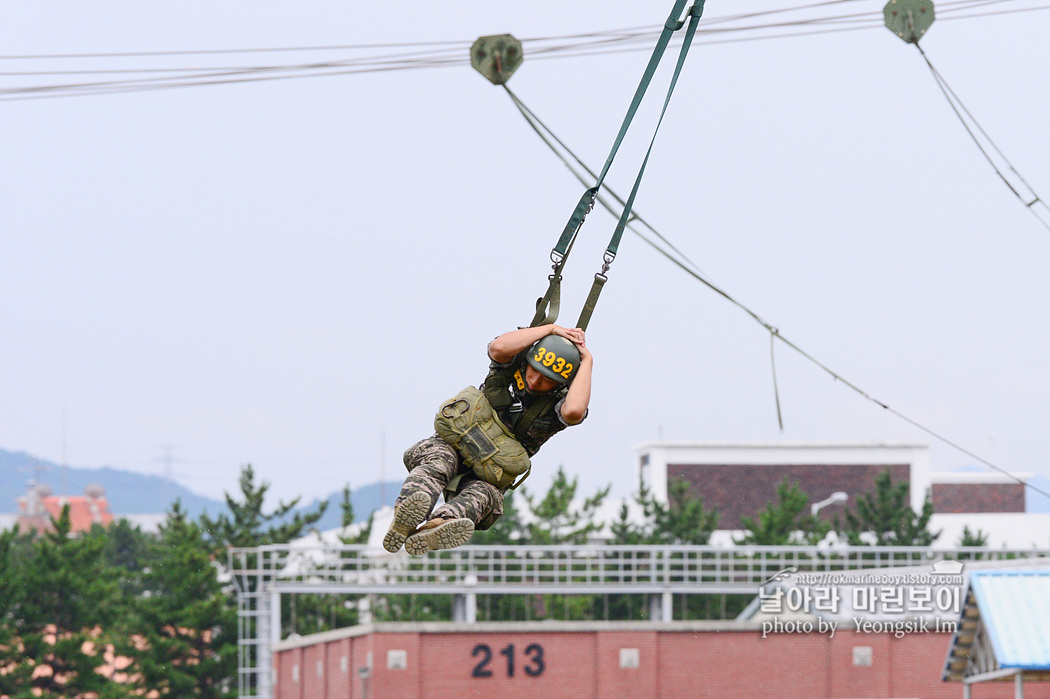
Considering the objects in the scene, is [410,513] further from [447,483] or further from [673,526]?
[673,526]

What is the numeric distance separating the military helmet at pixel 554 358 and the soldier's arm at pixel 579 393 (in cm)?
8

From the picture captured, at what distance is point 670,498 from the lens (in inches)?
3492

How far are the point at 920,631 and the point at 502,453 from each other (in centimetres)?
3338

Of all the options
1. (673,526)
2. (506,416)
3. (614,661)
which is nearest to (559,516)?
(673,526)

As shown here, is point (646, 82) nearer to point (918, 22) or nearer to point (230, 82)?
point (918, 22)

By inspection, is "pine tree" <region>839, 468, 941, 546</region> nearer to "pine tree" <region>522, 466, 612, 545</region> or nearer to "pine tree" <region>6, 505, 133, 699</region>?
"pine tree" <region>522, 466, 612, 545</region>

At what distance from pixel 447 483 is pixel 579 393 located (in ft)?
5.04

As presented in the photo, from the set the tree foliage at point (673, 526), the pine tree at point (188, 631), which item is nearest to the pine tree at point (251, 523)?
the pine tree at point (188, 631)

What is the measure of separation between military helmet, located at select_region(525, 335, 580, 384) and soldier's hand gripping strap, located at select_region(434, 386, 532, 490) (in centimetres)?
81

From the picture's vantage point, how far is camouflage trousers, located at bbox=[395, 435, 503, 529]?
1384 cm

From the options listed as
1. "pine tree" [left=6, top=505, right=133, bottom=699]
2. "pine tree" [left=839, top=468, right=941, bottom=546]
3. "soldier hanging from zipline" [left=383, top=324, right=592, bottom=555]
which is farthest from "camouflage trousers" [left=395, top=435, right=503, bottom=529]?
"pine tree" [left=839, top=468, right=941, bottom=546]

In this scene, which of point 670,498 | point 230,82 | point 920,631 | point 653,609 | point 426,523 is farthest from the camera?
point 670,498

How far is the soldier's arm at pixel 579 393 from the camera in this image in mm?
13992

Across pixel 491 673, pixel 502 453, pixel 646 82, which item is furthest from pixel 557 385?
pixel 491 673
